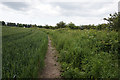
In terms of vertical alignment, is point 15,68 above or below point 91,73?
above

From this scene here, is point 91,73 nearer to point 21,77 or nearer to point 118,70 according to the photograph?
point 118,70

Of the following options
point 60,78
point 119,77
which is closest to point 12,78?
point 60,78

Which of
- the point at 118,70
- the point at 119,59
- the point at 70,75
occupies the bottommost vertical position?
the point at 70,75

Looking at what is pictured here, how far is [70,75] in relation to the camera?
251cm

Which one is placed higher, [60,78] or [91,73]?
[91,73]

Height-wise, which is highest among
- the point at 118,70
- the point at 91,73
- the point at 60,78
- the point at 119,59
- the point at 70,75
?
the point at 119,59

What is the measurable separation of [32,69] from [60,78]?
1076mm

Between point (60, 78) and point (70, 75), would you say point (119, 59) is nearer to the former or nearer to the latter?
point (70, 75)

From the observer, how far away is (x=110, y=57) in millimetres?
2939

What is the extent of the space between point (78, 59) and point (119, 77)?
4.80 ft

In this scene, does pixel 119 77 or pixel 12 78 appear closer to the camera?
pixel 12 78

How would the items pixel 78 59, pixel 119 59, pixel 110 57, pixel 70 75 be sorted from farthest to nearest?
pixel 78 59 < pixel 110 57 < pixel 119 59 < pixel 70 75

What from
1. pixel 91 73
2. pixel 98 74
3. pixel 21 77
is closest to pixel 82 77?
pixel 91 73

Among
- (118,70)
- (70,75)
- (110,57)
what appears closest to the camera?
(118,70)
